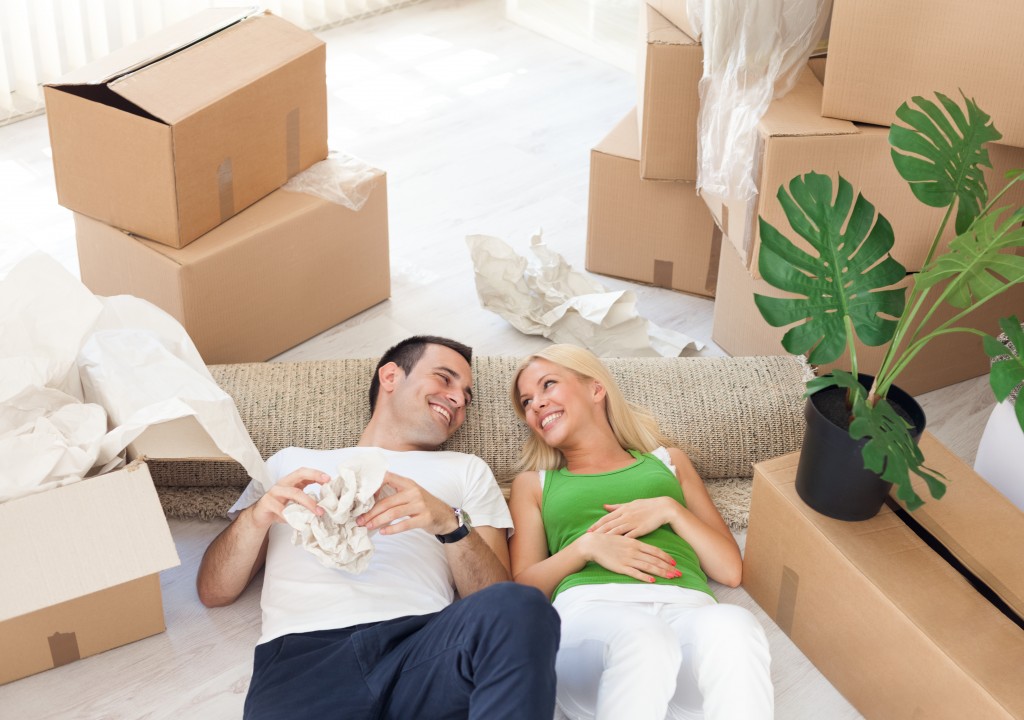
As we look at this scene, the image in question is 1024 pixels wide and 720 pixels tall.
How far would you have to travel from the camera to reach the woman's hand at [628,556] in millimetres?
1752

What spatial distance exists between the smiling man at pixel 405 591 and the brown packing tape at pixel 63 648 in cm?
21

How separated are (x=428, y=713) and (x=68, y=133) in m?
1.34

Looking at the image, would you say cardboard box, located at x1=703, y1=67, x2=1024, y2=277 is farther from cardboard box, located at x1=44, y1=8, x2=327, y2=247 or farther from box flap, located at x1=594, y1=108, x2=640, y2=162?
cardboard box, located at x1=44, y1=8, x2=327, y2=247

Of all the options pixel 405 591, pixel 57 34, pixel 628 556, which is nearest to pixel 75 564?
pixel 405 591

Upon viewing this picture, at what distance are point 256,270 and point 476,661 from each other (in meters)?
1.12

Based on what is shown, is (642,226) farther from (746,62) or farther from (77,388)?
(77,388)

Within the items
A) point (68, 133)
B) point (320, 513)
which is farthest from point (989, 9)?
point (68, 133)

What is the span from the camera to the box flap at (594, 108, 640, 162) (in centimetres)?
257

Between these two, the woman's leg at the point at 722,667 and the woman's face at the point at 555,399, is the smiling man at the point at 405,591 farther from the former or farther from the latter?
the woman's leg at the point at 722,667

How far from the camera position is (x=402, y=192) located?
10.2 ft

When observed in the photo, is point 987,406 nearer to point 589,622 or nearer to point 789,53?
point 789,53

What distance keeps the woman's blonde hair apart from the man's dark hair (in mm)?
128

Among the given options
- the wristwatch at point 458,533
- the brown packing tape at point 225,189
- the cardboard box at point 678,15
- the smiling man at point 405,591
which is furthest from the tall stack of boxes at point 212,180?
the wristwatch at point 458,533

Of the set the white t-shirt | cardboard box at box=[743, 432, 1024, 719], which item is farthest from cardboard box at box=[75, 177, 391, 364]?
cardboard box at box=[743, 432, 1024, 719]
